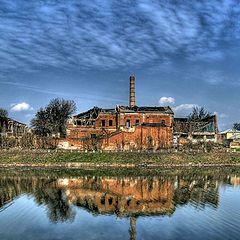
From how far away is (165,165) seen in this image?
1400 inches

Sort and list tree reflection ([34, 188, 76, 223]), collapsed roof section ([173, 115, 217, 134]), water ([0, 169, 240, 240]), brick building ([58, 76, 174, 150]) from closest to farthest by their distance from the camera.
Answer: water ([0, 169, 240, 240]), tree reflection ([34, 188, 76, 223]), brick building ([58, 76, 174, 150]), collapsed roof section ([173, 115, 217, 134])

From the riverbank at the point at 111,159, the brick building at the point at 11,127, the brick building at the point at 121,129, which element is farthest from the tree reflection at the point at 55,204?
the brick building at the point at 11,127

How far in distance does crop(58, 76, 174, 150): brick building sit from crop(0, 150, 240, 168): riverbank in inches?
180


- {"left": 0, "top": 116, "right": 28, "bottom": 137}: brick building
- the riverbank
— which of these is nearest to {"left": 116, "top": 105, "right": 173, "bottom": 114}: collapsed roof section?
the riverbank

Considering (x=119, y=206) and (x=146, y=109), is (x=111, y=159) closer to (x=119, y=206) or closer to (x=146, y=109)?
(x=146, y=109)

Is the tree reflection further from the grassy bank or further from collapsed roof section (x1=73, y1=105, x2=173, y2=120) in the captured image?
collapsed roof section (x1=73, y1=105, x2=173, y2=120)

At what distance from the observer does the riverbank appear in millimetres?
35469

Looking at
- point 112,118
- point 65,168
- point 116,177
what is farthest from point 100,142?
point 116,177

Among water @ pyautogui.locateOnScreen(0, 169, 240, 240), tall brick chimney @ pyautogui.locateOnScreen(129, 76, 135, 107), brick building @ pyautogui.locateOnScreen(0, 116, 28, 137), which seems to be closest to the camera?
water @ pyautogui.locateOnScreen(0, 169, 240, 240)

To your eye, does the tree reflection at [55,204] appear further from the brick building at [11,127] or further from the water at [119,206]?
the brick building at [11,127]

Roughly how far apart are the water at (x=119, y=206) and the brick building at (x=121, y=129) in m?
14.0

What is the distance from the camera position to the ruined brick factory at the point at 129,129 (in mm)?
43156

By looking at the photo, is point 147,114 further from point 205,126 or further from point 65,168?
point 65,168

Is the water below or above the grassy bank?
below
